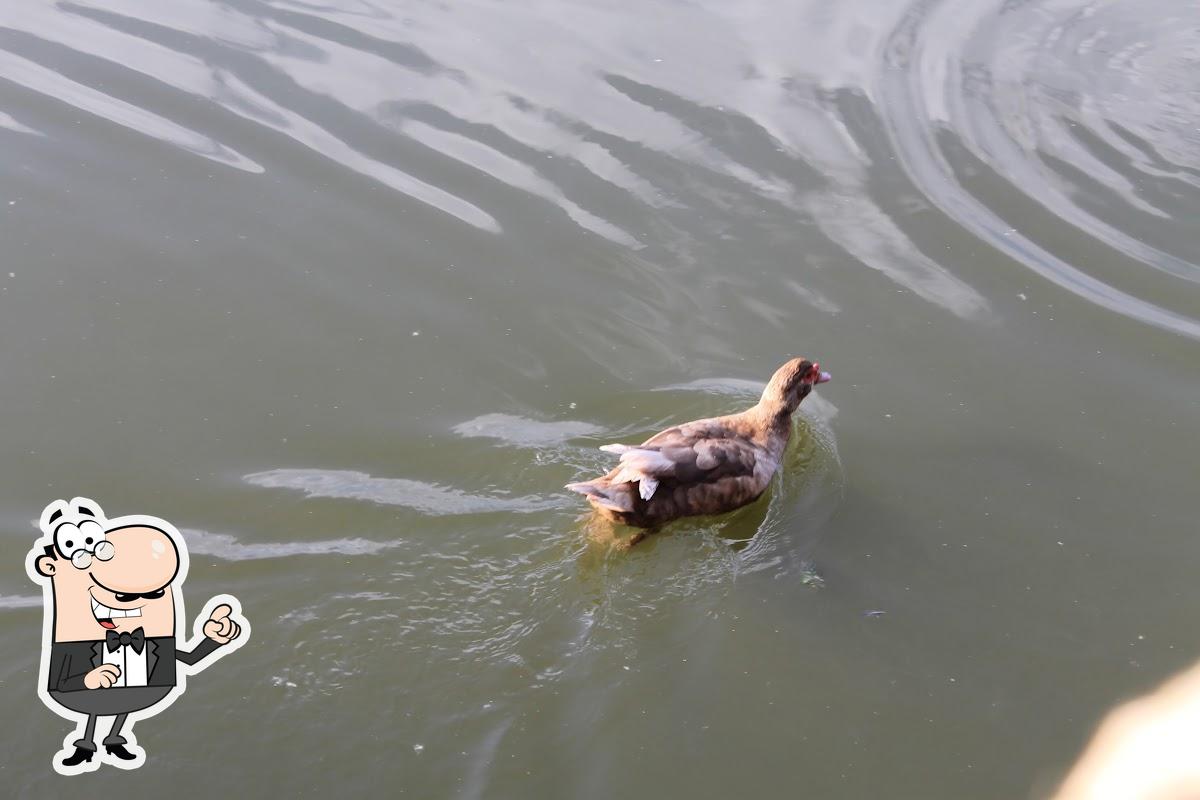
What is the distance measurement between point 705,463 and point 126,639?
125 inches

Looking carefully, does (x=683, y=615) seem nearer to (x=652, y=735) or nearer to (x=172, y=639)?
(x=652, y=735)

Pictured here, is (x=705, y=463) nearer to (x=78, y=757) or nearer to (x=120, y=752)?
(x=120, y=752)

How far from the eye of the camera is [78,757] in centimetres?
459

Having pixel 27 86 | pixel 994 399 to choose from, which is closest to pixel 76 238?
pixel 27 86

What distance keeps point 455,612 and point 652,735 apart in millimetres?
1123

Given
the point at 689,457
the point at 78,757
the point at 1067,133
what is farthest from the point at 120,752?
the point at 1067,133

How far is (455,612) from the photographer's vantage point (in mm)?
5383

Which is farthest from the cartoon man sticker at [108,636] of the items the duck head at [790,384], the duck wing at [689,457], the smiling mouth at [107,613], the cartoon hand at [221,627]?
the duck head at [790,384]

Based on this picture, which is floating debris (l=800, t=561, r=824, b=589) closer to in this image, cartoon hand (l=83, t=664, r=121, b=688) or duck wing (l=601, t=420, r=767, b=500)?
duck wing (l=601, t=420, r=767, b=500)

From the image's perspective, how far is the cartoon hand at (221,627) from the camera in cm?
507

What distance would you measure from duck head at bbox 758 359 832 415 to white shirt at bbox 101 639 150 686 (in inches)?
150

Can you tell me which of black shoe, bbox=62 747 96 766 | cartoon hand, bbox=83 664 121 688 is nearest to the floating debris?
cartoon hand, bbox=83 664 121 688

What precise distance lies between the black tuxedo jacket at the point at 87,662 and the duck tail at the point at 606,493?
2.14 meters

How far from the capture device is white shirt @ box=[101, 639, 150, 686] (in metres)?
4.57
